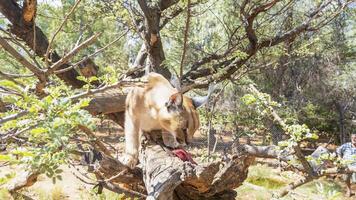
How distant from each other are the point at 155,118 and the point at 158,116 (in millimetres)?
69

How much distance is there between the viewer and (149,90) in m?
5.27

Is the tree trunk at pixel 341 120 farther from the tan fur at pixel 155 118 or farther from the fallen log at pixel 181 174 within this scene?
the fallen log at pixel 181 174

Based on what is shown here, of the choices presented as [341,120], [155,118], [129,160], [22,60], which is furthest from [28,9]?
[341,120]

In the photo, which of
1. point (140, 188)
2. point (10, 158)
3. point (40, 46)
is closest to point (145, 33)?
point (40, 46)

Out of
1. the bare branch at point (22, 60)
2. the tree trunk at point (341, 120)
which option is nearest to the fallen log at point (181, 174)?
the bare branch at point (22, 60)

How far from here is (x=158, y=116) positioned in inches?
202

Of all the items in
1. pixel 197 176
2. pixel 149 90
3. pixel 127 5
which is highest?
pixel 127 5

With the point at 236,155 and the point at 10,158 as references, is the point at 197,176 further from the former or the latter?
the point at 10,158

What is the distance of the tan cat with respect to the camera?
4.96m

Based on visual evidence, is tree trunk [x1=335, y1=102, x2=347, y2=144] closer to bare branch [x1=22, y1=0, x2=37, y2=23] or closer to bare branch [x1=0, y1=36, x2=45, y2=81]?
bare branch [x1=22, y1=0, x2=37, y2=23]

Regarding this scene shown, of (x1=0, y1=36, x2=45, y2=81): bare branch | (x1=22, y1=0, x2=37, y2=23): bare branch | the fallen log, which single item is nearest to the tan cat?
the fallen log

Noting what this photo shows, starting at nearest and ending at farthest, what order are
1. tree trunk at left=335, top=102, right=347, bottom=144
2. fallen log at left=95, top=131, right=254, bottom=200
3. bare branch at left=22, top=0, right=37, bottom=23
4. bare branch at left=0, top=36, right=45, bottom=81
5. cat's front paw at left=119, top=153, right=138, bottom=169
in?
bare branch at left=0, top=36, right=45, bottom=81 → fallen log at left=95, top=131, right=254, bottom=200 → cat's front paw at left=119, top=153, right=138, bottom=169 → bare branch at left=22, top=0, right=37, bottom=23 → tree trunk at left=335, top=102, right=347, bottom=144

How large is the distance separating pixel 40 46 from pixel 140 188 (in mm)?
3001

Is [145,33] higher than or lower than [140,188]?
higher
